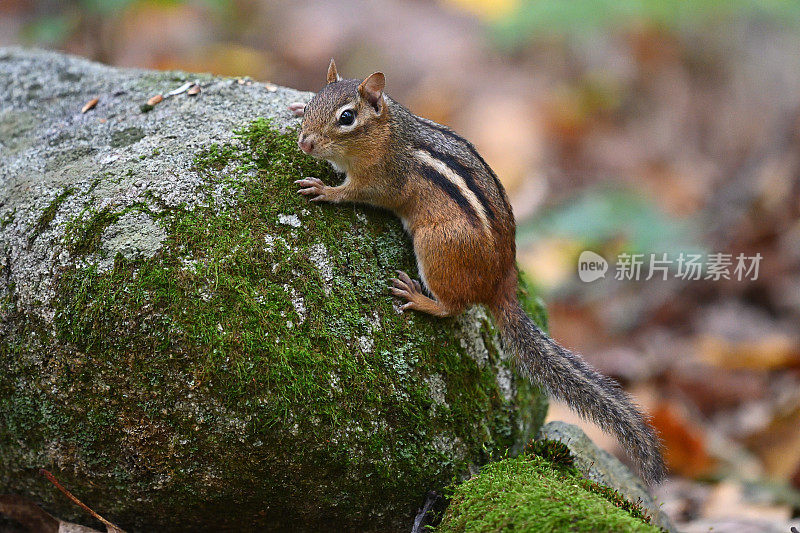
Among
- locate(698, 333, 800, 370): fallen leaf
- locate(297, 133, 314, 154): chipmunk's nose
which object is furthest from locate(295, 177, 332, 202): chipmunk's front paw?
locate(698, 333, 800, 370): fallen leaf

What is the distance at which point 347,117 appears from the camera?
350cm

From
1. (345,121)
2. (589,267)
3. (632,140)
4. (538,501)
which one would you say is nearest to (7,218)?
(345,121)

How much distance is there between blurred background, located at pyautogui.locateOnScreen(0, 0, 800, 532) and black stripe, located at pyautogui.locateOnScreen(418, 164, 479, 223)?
2381 millimetres

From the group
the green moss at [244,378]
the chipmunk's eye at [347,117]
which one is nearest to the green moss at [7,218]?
the green moss at [244,378]

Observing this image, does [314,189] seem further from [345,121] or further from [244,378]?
[244,378]

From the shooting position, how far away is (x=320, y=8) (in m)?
11.6

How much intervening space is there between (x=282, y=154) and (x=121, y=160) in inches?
27.9

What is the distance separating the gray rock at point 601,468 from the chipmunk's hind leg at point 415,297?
2.92ft

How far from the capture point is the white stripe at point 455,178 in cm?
345

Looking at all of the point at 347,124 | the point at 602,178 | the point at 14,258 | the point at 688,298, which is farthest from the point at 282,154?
the point at 602,178

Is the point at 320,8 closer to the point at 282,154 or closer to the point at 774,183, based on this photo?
→ the point at 774,183

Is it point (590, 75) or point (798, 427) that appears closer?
point (798, 427)

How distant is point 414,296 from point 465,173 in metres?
0.72

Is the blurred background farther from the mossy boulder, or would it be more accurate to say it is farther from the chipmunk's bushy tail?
the mossy boulder
